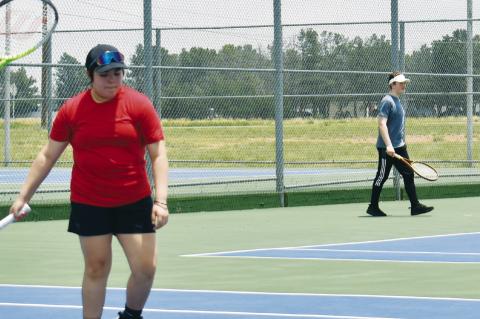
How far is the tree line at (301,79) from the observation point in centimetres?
2168

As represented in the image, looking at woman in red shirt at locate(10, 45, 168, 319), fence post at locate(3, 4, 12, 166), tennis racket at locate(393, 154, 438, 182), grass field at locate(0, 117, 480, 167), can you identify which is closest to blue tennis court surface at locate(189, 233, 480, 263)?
tennis racket at locate(393, 154, 438, 182)

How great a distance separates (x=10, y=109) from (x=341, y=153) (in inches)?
305

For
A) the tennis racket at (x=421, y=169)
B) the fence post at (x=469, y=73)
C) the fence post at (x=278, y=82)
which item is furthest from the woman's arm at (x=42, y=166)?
the fence post at (x=469, y=73)

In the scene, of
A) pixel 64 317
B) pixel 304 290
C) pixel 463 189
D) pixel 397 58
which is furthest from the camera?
pixel 463 189

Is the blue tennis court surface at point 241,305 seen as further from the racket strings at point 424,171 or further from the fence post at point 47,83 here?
the fence post at point 47,83

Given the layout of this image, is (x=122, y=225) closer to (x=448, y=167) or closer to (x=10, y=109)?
(x=10, y=109)

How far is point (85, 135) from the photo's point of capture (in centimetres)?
764

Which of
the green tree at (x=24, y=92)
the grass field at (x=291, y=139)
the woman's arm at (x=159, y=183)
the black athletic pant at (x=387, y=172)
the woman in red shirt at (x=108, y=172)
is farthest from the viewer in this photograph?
the grass field at (x=291, y=139)

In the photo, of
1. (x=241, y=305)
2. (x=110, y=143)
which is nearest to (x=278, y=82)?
(x=241, y=305)

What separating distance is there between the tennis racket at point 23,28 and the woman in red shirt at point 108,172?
1319 mm

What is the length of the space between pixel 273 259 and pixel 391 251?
1321mm

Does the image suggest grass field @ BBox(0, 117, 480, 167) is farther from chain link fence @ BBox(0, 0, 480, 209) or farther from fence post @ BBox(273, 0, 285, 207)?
fence post @ BBox(273, 0, 285, 207)

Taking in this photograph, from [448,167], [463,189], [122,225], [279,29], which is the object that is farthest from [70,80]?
[122,225]

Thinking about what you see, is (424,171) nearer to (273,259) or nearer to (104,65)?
(273,259)
